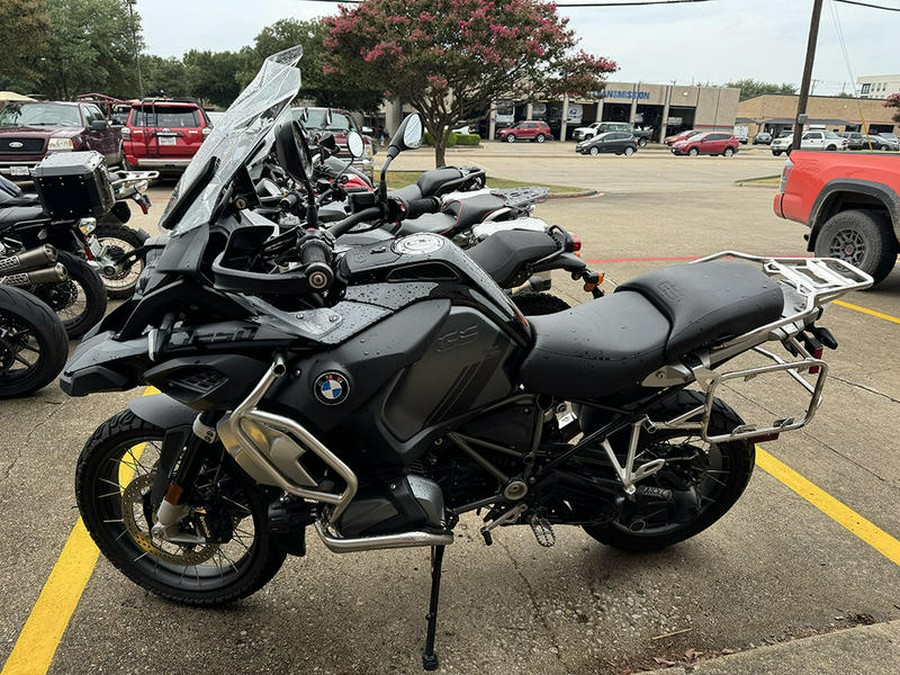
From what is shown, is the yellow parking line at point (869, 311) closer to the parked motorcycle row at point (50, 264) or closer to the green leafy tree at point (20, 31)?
the parked motorcycle row at point (50, 264)

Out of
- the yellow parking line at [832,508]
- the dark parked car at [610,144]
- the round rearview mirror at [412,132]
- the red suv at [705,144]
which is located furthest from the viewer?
the red suv at [705,144]

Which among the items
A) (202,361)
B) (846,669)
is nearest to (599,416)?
(846,669)

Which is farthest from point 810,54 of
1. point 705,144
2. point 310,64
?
point 310,64

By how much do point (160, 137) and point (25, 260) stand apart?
9.12 m

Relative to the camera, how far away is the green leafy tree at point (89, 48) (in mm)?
38125

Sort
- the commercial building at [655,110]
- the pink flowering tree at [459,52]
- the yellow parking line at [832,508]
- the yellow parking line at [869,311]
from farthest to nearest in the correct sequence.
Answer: the commercial building at [655,110]
the pink flowering tree at [459,52]
the yellow parking line at [869,311]
the yellow parking line at [832,508]

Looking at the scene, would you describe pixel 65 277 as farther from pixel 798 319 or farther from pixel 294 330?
pixel 798 319

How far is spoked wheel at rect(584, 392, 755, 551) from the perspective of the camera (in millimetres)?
2354

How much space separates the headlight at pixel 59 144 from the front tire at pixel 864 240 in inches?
454

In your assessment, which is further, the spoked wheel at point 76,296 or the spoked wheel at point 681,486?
the spoked wheel at point 76,296

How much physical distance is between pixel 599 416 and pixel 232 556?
1530mm

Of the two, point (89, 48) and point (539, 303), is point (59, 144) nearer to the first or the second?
point (539, 303)

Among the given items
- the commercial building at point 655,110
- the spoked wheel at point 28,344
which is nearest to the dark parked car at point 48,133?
the spoked wheel at point 28,344

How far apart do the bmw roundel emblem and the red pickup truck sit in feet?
19.6
